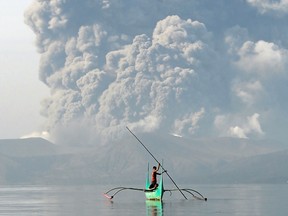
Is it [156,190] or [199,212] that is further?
[156,190]

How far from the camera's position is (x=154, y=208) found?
73.4 m

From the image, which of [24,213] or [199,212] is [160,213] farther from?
[24,213]

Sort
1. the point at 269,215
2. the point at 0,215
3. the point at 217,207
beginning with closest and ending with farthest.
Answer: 1. the point at 269,215
2. the point at 0,215
3. the point at 217,207

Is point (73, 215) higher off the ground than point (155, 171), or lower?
lower

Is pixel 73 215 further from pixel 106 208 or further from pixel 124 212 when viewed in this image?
pixel 106 208

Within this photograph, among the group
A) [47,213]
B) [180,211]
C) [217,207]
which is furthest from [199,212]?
[47,213]

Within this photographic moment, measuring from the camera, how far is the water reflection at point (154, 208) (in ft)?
222

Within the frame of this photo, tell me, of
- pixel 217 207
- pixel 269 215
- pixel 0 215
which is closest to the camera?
pixel 269 215

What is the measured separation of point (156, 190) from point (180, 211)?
954 cm

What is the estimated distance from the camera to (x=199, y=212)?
69562 mm

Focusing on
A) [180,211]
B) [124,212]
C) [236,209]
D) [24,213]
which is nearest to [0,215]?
[24,213]

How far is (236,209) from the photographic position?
74.6m

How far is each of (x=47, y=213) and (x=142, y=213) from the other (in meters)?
10.1

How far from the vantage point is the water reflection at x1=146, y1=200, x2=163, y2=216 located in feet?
222
